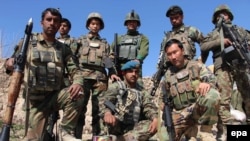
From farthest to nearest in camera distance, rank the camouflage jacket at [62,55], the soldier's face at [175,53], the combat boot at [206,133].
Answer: the camouflage jacket at [62,55] → the soldier's face at [175,53] → the combat boot at [206,133]

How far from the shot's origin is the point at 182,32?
21.1ft

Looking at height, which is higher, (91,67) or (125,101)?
(91,67)

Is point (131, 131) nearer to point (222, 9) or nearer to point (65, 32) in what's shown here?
point (65, 32)

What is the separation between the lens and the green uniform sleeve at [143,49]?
6425mm

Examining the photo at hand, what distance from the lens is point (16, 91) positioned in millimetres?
4520

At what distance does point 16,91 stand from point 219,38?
145 inches

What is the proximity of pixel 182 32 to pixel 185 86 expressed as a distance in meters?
1.94

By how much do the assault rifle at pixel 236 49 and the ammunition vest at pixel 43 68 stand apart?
289cm

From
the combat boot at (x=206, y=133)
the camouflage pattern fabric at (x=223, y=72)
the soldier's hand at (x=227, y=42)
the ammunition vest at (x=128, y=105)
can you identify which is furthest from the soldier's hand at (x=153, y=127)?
the soldier's hand at (x=227, y=42)

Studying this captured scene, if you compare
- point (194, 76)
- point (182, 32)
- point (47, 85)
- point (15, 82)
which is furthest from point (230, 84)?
point (15, 82)

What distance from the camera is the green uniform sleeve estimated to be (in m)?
6.43

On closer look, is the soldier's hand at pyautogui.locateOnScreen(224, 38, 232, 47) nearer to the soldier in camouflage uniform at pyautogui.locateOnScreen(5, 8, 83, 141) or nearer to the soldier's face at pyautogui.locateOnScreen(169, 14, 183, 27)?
the soldier's face at pyautogui.locateOnScreen(169, 14, 183, 27)

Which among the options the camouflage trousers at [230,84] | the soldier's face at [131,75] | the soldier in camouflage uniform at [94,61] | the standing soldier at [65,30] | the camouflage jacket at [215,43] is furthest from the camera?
the standing soldier at [65,30]

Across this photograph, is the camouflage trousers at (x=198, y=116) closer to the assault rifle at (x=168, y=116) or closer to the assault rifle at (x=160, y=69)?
the assault rifle at (x=168, y=116)
